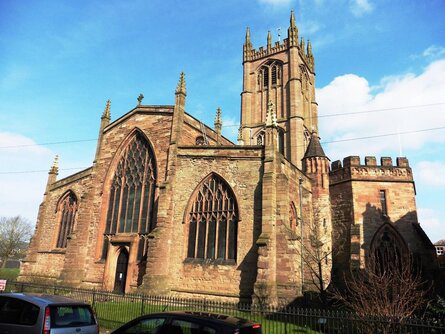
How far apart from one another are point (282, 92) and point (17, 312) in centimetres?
3876

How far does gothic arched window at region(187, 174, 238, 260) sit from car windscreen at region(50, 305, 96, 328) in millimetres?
10603

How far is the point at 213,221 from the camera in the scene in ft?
61.1

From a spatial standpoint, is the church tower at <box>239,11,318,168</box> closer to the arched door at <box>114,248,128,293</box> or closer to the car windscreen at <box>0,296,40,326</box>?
the arched door at <box>114,248,128,293</box>

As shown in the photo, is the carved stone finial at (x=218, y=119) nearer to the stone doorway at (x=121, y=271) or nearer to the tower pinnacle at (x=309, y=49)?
the stone doorway at (x=121, y=271)

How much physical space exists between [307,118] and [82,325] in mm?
39696

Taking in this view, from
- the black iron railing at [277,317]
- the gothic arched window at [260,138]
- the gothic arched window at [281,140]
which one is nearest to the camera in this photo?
the black iron railing at [277,317]

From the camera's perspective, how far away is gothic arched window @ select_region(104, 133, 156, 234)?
830 inches

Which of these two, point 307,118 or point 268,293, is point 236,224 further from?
point 307,118

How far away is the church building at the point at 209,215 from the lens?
1708 cm

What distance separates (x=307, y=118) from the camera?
43188 millimetres

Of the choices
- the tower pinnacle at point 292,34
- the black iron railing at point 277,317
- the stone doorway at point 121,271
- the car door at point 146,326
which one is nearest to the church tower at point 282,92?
the tower pinnacle at point 292,34

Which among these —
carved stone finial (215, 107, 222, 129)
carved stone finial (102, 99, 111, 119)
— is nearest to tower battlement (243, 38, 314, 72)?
carved stone finial (215, 107, 222, 129)

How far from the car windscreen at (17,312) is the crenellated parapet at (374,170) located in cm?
2118

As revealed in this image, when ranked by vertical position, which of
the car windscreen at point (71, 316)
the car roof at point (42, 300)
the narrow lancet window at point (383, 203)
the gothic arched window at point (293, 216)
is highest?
the narrow lancet window at point (383, 203)
